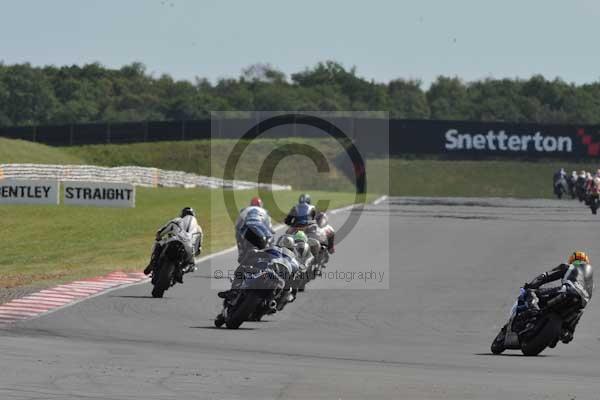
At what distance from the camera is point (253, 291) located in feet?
60.3

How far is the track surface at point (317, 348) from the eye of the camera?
12562 millimetres

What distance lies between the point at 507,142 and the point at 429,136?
5025mm

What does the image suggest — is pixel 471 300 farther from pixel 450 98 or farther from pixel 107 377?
pixel 450 98

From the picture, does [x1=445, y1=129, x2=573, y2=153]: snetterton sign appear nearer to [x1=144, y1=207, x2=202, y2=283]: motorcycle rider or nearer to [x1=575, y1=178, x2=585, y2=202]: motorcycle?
[x1=575, y1=178, x2=585, y2=202]: motorcycle

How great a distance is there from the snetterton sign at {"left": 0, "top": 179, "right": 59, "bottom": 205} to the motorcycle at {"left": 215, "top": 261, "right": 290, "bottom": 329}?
29.7m

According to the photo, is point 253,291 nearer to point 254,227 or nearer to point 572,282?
point 254,227

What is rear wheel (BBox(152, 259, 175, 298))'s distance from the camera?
2211 cm

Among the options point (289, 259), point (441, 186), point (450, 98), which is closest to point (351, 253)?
point (289, 259)

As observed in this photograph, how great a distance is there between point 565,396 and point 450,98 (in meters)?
139

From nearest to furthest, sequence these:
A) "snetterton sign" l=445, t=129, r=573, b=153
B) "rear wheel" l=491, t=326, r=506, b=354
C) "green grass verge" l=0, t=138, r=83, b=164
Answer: "rear wheel" l=491, t=326, r=506, b=354 → "green grass verge" l=0, t=138, r=83, b=164 → "snetterton sign" l=445, t=129, r=573, b=153

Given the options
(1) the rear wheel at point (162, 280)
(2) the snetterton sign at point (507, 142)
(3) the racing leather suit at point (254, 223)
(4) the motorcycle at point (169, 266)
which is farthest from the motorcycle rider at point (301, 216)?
(2) the snetterton sign at point (507, 142)

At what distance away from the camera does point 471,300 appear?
2341 centimetres

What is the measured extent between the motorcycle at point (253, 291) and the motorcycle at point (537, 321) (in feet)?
11.6

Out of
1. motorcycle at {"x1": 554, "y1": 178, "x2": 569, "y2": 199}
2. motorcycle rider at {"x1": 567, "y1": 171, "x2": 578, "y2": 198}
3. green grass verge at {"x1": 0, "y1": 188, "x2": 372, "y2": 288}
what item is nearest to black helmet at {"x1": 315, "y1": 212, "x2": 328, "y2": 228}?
green grass verge at {"x1": 0, "y1": 188, "x2": 372, "y2": 288}
